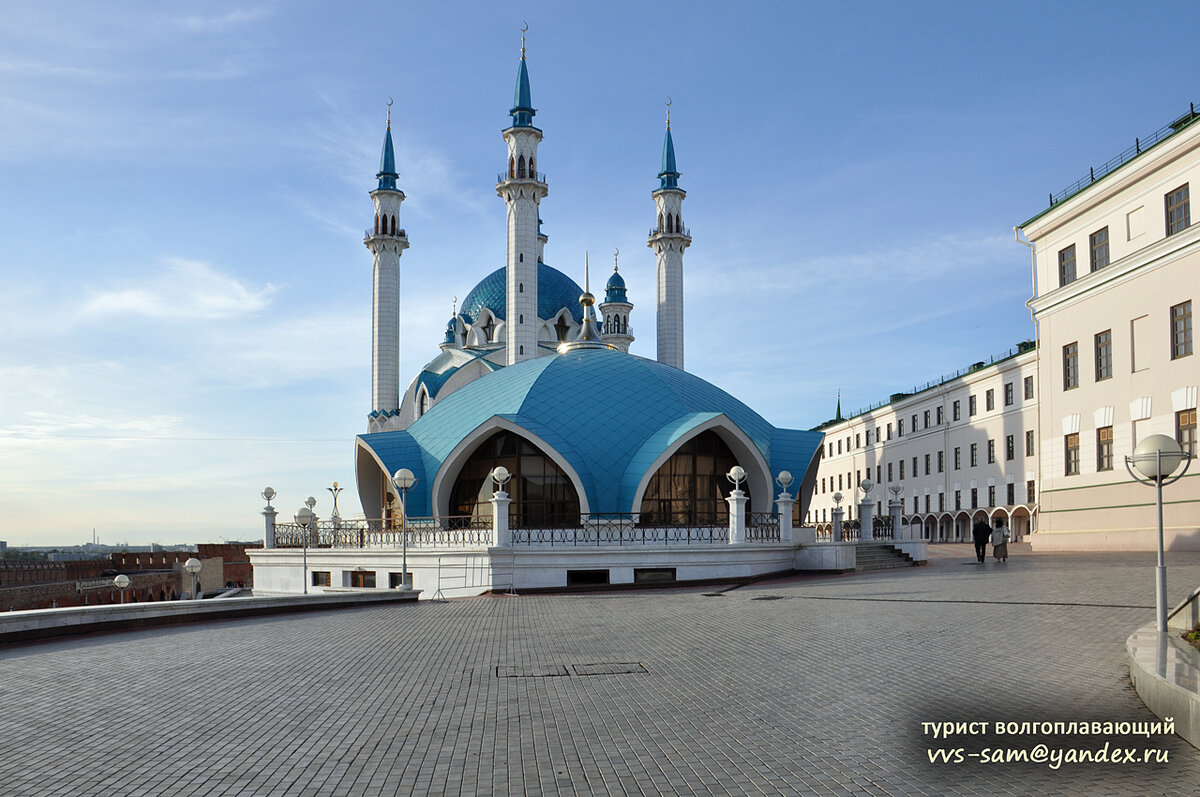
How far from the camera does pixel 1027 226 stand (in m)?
34.3

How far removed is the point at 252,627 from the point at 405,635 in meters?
2.91

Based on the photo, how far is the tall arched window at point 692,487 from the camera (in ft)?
96.2

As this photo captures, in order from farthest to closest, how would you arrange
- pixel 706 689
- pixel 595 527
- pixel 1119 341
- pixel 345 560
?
1. pixel 1119 341
2. pixel 345 560
3. pixel 595 527
4. pixel 706 689

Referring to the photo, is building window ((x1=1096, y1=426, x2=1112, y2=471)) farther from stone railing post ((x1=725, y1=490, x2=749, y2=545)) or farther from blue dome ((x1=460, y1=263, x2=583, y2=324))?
blue dome ((x1=460, y1=263, x2=583, y2=324))

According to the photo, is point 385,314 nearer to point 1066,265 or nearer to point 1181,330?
point 1066,265

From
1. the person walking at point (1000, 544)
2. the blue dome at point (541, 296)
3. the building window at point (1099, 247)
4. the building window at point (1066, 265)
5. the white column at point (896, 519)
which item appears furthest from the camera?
the blue dome at point (541, 296)

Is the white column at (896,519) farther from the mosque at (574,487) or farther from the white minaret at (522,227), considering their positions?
the white minaret at (522,227)

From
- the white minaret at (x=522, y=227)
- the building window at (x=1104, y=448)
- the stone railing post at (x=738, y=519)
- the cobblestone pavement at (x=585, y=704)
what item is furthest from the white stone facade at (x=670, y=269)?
the cobblestone pavement at (x=585, y=704)

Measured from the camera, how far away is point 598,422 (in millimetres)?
29516

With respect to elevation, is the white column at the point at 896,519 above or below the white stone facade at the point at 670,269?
below

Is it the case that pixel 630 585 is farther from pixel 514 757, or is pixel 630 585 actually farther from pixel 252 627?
pixel 514 757

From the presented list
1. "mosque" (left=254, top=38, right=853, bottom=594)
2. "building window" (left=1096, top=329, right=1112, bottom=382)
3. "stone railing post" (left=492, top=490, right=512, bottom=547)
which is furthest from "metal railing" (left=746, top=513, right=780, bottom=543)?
"building window" (left=1096, top=329, right=1112, bottom=382)

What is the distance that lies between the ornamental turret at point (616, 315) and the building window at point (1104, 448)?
3990 centimetres

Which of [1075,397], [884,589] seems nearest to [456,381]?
[1075,397]
